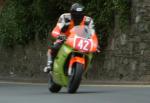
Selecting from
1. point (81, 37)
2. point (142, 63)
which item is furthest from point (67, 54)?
point (142, 63)

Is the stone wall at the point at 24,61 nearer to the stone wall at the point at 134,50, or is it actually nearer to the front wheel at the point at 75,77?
the stone wall at the point at 134,50

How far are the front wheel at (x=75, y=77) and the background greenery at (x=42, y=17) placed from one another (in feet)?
32.2

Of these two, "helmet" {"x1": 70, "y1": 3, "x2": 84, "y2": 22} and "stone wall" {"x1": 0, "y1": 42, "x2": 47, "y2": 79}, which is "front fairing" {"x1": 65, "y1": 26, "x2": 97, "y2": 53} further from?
"stone wall" {"x1": 0, "y1": 42, "x2": 47, "y2": 79}

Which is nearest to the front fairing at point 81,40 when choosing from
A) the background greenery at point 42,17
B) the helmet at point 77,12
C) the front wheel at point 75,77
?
the helmet at point 77,12

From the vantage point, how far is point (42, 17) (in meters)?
27.9

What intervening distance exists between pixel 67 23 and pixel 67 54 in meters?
0.72

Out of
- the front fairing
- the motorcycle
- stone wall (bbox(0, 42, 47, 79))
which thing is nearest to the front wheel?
the motorcycle

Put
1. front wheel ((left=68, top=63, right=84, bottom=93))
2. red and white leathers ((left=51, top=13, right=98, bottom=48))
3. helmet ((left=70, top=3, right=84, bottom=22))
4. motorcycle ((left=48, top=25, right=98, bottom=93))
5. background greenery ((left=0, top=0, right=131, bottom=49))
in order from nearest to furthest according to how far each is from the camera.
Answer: front wheel ((left=68, top=63, right=84, bottom=93))
motorcycle ((left=48, top=25, right=98, bottom=93))
helmet ((left=70, top=3, right=84, bottom=22))
red and white leathers ((left=51, top=13, right=98, bottom=48))
background greenery ((left=0, top=0, right=131, bottom=49))

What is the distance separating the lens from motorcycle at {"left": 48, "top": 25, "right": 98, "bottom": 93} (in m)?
13.4

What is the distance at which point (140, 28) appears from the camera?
2250cm

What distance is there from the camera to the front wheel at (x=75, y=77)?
13227 mm

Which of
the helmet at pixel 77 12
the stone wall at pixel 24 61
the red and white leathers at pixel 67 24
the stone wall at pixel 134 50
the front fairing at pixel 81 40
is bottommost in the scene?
the stone wall at pixel 24 61

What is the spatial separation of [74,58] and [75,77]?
432 millimetres

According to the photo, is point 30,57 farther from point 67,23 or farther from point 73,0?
point 67,23
